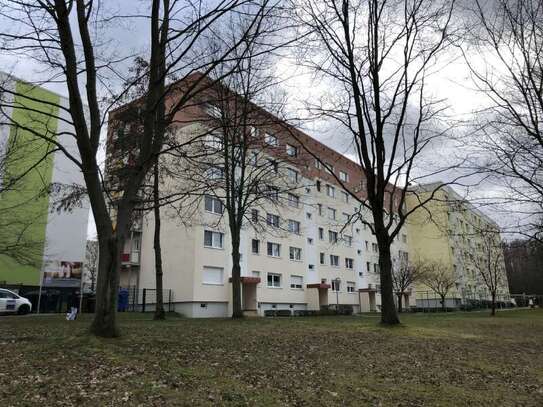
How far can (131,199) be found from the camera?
33.8ft

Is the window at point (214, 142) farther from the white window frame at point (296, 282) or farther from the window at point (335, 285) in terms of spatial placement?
the window at point (335, 285)

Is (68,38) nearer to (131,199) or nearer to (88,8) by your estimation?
(88,8)

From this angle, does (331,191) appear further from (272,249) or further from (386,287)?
(386,287)

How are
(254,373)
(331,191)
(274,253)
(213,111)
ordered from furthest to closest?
(331,191) < (274,253) < (213,111) < (254,373)

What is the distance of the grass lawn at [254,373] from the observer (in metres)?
5.83

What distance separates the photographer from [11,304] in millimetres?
26953

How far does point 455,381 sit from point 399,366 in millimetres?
1131

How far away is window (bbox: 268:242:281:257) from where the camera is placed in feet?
139

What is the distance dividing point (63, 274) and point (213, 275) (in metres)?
12.6

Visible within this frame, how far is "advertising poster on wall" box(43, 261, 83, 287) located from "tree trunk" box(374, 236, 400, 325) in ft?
95.9

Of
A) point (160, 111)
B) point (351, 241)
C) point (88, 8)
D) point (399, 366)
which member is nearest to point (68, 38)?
point (88, 8)

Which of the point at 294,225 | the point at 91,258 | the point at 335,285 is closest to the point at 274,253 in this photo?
the point at 294,225

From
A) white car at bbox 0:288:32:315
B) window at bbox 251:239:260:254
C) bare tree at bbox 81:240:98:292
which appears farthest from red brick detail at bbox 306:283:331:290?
bare tree at bbox 81:240:98:292

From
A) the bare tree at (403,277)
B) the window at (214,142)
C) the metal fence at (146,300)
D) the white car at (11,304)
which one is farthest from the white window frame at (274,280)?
the window at (214,142)
